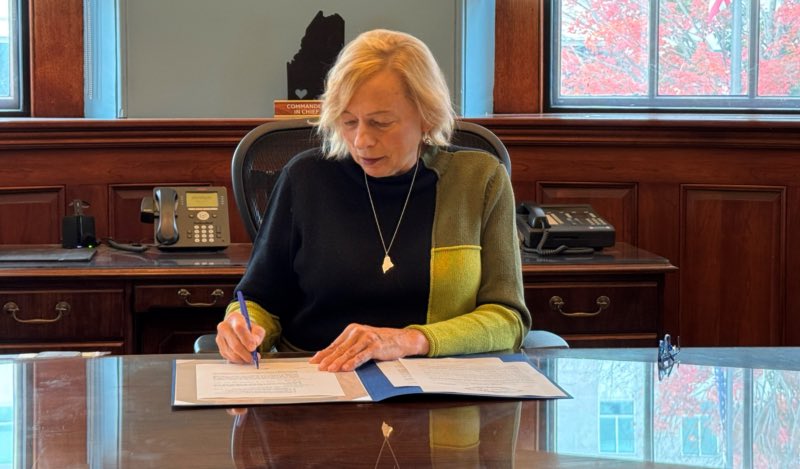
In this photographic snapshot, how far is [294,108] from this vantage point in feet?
10.4

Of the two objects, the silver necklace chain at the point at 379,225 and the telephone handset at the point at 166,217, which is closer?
the silver necklace chain at the point at 379,225

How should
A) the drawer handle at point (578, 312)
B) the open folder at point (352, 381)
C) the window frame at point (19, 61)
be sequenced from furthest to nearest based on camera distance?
the window frame at point (19, 61)
the drawer handle at point (578, 312)
the open folder at point (352, 381)

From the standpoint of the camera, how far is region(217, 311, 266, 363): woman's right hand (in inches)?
60.4

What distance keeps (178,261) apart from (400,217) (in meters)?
0.96

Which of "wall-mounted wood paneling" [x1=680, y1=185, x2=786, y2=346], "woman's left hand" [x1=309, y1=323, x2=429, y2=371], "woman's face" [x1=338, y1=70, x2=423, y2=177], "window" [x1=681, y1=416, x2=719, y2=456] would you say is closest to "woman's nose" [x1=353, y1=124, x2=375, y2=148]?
"woman's face" [x1=338, y1=70, x2=423, y2=177]

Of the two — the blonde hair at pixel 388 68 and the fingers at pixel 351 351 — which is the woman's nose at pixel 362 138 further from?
the fingers at pixel 351 351

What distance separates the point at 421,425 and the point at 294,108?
6.78 ft

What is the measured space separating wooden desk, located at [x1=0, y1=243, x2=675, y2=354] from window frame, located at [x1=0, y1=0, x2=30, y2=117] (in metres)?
1.08

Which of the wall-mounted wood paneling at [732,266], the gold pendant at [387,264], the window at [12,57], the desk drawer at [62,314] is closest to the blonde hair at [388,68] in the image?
the gold pendant at [387,264]

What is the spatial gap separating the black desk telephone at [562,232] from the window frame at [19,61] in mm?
1741

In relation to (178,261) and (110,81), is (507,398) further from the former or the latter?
(110,81)

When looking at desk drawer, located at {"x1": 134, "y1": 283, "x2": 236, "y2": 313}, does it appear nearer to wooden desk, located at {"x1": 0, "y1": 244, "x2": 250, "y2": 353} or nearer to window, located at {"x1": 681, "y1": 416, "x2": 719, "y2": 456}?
wooden desk, located at {"x1": 0, "y1": 244, "x2": 250, "y2": 353}

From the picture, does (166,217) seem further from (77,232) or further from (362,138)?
(362,138)

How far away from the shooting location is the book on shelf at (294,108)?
315 cm
